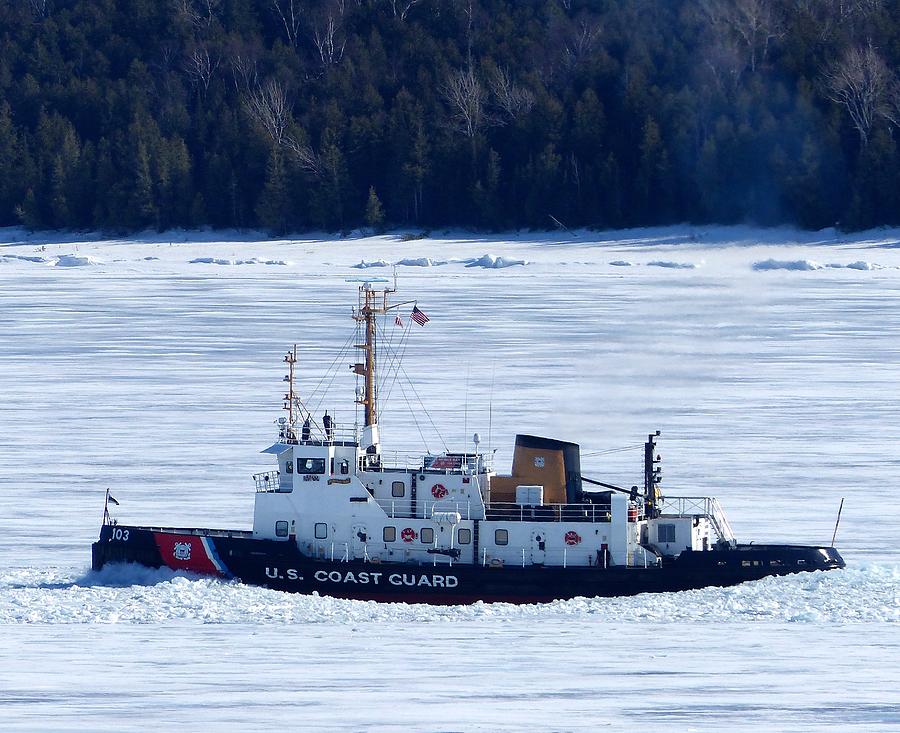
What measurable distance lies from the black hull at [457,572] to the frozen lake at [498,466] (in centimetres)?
35

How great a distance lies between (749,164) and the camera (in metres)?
79.9

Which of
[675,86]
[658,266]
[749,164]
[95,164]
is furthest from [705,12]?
[95,164]

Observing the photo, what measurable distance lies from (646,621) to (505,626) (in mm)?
2018

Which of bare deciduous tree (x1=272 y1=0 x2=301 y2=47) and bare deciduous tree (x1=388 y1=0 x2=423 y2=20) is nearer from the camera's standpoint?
bare deciduous tree (x1=388 y1=0 x2=423 y2=20)

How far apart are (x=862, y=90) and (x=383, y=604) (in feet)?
212

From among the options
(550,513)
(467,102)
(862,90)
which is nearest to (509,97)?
(467,102)

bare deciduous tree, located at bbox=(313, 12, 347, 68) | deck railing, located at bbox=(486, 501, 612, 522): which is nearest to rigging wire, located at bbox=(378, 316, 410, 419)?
deck railing, located at bbox=(486, 501, 612, 522)

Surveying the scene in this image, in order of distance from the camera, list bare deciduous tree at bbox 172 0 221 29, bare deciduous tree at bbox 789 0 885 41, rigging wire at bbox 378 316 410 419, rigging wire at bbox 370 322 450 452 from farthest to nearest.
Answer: bare deciduous tree at bbox 172 0 221 29
bare deciduous tree at bbox 789 0 885 41
rigging wire at bbox 378 316 410 419
rigging wire at bbox 370 322 450 452

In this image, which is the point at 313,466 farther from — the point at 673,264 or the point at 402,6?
the point at 402,6

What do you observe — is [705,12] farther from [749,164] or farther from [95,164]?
[95,164]

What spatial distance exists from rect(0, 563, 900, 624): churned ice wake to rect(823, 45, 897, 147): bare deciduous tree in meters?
60.3

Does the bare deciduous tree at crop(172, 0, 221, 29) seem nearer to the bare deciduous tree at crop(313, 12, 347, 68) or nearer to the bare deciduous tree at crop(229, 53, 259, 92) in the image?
the bare deciduous tree at crop(229, 53, 259, 92)

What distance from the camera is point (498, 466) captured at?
33688mm

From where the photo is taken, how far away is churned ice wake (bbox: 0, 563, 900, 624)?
81.4 ft
